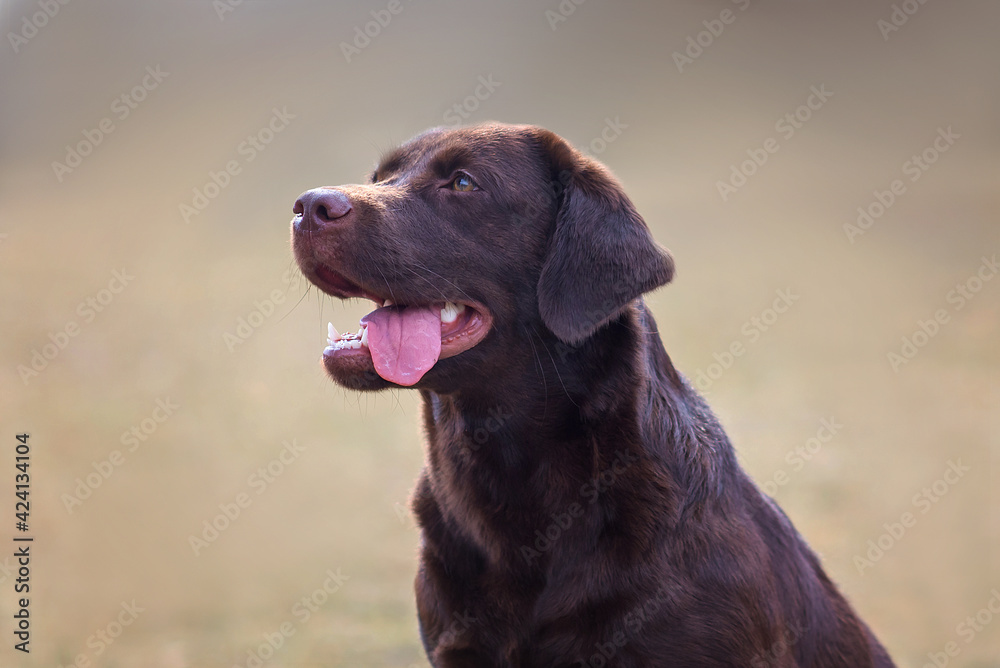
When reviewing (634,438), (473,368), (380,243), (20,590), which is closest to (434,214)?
(380,243)

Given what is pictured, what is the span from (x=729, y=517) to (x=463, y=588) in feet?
2.91

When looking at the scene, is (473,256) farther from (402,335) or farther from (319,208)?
(319,208)

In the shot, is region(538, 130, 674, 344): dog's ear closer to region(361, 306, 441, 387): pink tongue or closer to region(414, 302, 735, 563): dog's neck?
region(414, 302, 735, 563): dog's neck

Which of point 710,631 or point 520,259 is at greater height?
point 520,259

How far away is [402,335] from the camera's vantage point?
2.71 m

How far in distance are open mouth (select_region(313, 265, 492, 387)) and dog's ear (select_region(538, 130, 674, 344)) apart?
265 millimetres

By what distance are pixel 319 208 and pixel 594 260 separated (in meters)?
0.88

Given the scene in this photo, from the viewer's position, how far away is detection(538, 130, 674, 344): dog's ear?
8.70 ft

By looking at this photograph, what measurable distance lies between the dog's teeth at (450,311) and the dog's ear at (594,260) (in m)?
0.28

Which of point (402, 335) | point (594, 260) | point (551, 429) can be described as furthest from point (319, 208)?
point (551, 429)

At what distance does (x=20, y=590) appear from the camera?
4531 mm

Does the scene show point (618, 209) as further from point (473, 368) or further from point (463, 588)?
point (463, 588)

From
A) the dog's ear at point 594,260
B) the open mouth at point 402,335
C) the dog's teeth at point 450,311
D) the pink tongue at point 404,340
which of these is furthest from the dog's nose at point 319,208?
the dog's ear at point 594,260

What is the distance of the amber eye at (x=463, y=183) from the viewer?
9.50 ft
